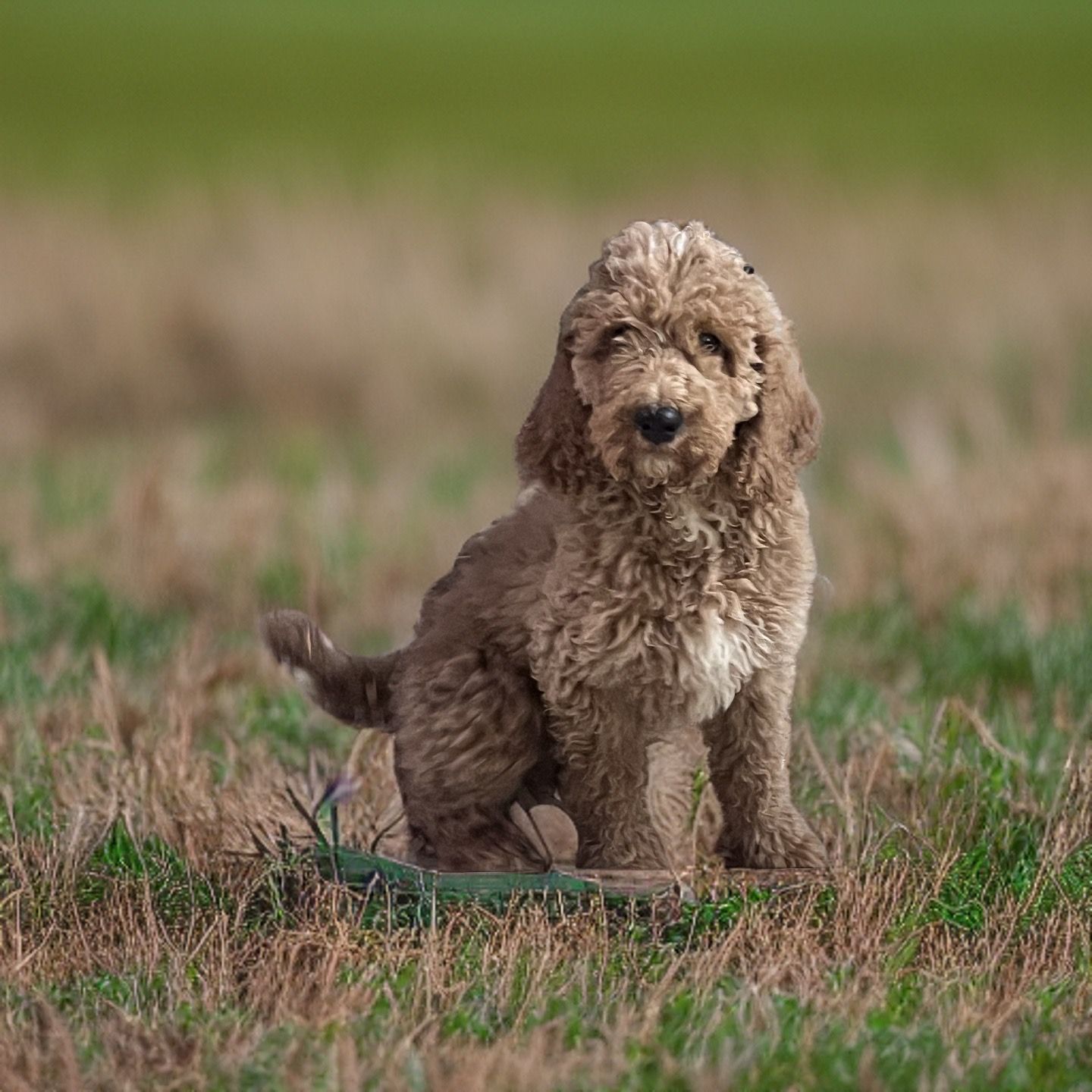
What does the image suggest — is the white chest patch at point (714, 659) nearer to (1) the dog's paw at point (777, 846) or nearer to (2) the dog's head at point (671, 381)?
(2) the dog's head at point (671, 381)

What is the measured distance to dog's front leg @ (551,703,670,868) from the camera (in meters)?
4.88

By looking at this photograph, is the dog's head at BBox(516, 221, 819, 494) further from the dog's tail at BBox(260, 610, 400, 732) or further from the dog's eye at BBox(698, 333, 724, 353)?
the dog's tail at BBox(260, 610, 400, 732)

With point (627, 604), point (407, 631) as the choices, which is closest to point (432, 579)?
point (407, 631)

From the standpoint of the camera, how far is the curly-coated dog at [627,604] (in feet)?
15.1

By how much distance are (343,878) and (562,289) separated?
36.3ft

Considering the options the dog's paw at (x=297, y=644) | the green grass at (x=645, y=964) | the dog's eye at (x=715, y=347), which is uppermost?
the dog's eye at (x=715, y=347)

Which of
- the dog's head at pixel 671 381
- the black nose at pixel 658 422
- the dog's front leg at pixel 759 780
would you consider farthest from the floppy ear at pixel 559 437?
the dog's front leg at pixel 759 780

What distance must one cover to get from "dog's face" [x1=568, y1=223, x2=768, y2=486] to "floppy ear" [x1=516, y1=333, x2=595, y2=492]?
0.05 m

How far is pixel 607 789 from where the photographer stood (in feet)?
16.3

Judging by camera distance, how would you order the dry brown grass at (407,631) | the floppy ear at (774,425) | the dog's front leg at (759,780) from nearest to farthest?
the dry brown grass at (407,631), the floppy ear at (774,425), the dog's front leg at (759,780)

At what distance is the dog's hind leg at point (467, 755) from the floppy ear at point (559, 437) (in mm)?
449

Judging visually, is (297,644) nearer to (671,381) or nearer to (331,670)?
(331,670)

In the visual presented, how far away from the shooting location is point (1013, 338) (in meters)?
14.9

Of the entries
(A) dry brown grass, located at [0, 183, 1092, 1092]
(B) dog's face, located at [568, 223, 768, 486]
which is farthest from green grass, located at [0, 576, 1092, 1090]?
(B) dog's face, located at [568, 223, 768, 486]
